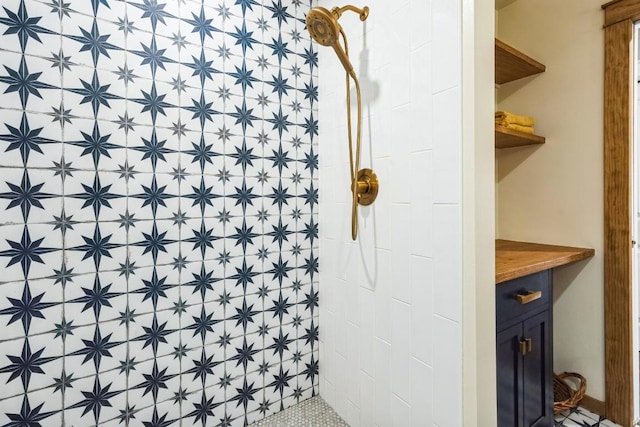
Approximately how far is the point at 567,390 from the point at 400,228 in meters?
1.35

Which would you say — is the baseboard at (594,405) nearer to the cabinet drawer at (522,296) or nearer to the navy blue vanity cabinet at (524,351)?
the navy blue vanity cabinet at (524,351)

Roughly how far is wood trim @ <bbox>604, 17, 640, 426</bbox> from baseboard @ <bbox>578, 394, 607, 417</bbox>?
19 millimetres

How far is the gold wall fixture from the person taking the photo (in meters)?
0.89

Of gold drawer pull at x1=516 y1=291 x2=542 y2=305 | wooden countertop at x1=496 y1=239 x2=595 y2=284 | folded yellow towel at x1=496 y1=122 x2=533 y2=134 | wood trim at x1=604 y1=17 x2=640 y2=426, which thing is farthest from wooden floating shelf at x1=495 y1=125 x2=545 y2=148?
gold drawer pull at x1=516 y1=291 x2=542 y2=305

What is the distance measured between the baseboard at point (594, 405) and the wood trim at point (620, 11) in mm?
1668

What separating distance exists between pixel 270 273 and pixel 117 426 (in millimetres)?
638

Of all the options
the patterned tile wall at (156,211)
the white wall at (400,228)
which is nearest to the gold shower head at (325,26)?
the white wall at (400,228)

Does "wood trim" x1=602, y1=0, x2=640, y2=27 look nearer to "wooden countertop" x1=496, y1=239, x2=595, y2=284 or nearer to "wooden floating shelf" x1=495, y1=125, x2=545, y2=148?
"wooden floating shelf" x1=495, y1=125, x2=545, y2=148

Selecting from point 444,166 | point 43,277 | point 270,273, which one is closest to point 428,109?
point 444,166

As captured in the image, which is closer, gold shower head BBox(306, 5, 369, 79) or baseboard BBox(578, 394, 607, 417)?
gold shower head BBox(306, 5, 369, 79)

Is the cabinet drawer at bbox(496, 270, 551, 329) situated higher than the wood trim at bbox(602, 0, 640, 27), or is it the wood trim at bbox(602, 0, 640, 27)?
the wood trim at bbox(602, 0, 640, 27)

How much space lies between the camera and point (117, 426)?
921 millimetres

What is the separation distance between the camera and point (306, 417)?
1.19 m

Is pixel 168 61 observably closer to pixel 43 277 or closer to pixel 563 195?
pixel 43 277
